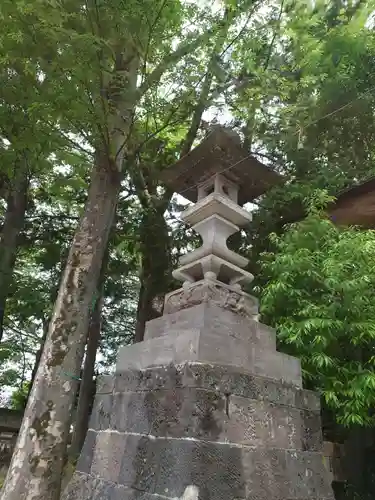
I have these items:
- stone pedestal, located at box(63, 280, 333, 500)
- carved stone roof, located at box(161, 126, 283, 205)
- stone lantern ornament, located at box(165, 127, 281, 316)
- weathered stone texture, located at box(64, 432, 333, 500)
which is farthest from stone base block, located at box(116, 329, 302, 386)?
carved stone roof, located at box(161, 126, 283, 205)

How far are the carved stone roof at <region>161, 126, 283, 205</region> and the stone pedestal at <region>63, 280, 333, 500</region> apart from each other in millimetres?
1289

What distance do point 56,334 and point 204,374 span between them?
131 inches

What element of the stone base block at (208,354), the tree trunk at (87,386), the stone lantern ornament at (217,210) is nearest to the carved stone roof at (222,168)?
the stone lantern ornament at (217,210)

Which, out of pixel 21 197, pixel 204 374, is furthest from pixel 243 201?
pixel 21 197

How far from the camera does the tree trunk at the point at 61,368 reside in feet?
15.1

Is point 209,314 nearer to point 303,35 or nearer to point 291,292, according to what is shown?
point 291,292

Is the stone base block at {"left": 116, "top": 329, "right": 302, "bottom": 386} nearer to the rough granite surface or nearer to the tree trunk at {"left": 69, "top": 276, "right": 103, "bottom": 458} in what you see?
the rough granite surface

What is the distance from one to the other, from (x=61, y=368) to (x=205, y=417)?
3203 millimetres

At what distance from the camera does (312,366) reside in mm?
4926

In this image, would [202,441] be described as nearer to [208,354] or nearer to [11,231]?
[208,354]

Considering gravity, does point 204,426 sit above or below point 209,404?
below

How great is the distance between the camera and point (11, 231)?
9352mm

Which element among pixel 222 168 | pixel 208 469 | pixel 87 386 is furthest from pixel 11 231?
pixel 208 469

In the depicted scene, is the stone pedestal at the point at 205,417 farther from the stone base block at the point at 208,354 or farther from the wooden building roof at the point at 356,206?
the wooden building roof at the point at 356,206
